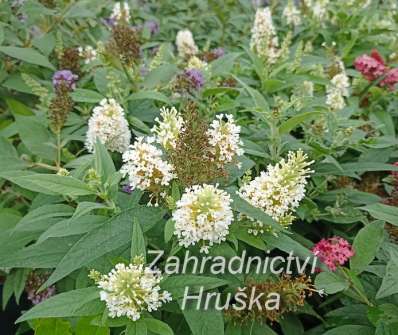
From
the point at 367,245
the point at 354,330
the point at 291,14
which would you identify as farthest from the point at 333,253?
the point at 291,14

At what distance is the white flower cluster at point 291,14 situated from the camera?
283 cm

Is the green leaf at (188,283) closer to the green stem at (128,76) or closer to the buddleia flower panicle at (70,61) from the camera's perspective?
the green stem at (128,76)

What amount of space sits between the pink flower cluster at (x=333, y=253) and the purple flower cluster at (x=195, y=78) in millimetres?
657

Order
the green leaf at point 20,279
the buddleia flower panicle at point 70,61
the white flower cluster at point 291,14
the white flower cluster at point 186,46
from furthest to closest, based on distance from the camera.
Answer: the white flower cluster at point 291,14 → the white flower cluster at point 186,46 → the buddleia flower panicle at point 70,61 → the green leaf at point 20,279

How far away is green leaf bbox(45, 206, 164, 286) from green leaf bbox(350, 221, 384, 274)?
0.49 metres

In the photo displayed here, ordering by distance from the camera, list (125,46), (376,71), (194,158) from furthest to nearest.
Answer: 1. (376,71)
2. (125,46)
3. (194,158)

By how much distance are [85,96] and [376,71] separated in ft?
3.93

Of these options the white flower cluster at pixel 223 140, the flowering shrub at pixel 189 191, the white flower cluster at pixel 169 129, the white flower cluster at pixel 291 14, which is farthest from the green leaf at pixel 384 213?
the white flower cluster at pixel 291 14

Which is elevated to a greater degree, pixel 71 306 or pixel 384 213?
pixel 384 213

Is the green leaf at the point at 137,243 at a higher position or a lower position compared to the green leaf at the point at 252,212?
lower

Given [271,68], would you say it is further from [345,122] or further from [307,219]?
[307,219]

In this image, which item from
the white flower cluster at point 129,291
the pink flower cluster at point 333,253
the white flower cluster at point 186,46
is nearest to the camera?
the white flower cluster at point 129,291

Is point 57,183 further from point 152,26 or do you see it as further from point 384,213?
point 152,26

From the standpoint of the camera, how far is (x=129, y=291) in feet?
3.29
